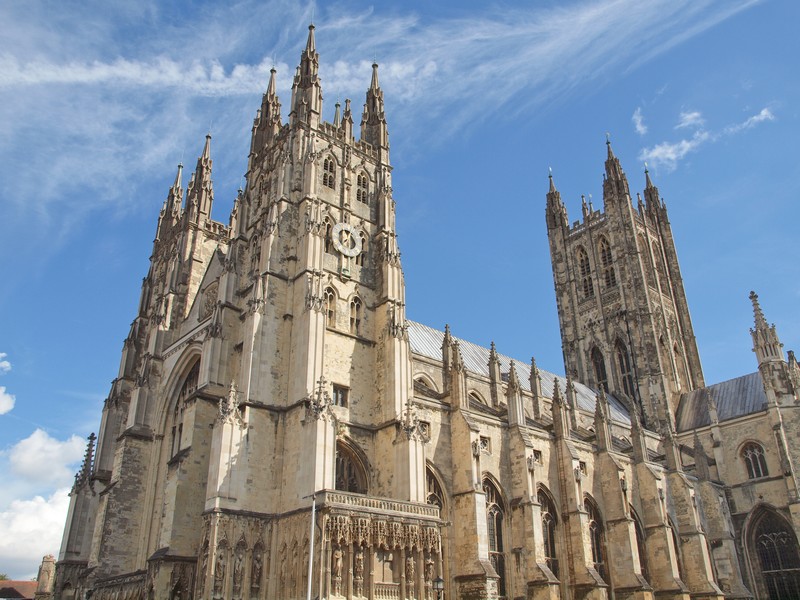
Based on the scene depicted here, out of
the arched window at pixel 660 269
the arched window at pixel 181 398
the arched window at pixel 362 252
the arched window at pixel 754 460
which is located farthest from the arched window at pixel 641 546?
the arched window at pixel 660 269

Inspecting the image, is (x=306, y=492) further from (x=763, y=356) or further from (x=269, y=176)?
(x=763, y=356)

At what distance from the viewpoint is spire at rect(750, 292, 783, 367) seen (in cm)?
5240

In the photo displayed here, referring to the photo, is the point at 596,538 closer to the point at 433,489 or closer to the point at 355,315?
the point at 433,489

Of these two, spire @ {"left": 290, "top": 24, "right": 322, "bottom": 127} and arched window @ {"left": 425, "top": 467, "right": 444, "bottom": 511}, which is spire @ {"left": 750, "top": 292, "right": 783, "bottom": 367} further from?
spire @ {"left": 290, "top": 24, "right": 322, "bottom": 127}

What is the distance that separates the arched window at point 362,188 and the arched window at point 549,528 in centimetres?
1869

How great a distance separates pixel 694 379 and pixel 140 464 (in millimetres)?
48582

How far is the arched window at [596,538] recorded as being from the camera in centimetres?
3894

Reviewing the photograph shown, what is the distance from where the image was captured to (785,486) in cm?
4744

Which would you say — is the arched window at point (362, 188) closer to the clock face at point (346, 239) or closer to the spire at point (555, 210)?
the clock face at point (346, 239)

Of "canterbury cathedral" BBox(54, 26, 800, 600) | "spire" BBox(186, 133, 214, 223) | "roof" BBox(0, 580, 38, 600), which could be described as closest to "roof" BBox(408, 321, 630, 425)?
"canterbury cathedral" BBox(54, 26, 800, 600)

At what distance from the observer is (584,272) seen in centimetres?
6862

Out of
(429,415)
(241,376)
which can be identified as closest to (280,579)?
(241,376)

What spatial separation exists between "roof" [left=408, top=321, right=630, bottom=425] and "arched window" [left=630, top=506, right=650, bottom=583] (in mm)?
9962

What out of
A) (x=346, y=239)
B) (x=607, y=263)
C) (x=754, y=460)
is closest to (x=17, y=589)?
(x=346, y=239)
